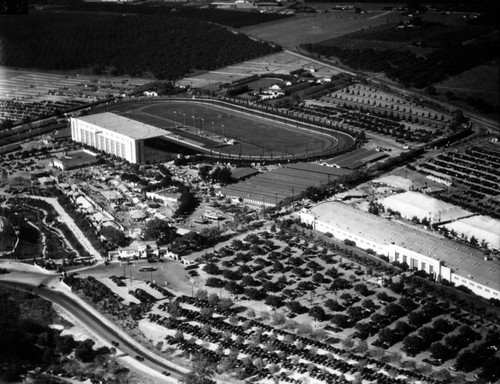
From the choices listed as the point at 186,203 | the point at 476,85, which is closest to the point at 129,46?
the point at 476,85

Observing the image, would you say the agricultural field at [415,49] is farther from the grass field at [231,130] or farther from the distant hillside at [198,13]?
the grass field at [231,130]

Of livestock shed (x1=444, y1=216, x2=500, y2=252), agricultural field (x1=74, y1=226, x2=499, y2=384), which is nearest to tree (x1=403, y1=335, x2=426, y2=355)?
agricultural field (x1=74, y1=226, x2=499, y2=384)

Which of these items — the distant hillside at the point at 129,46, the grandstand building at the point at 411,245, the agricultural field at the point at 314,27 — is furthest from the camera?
the agricultural field at the point at 314,27

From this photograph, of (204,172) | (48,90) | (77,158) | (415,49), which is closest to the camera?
(204,172)

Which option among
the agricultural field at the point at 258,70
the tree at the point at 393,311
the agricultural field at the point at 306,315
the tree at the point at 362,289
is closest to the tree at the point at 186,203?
the agricultural field at the point at 306,315

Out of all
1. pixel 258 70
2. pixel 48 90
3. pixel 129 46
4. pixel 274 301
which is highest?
pixel 129 46

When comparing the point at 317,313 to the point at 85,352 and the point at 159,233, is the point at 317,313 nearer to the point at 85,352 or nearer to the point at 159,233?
the point at 85,352
